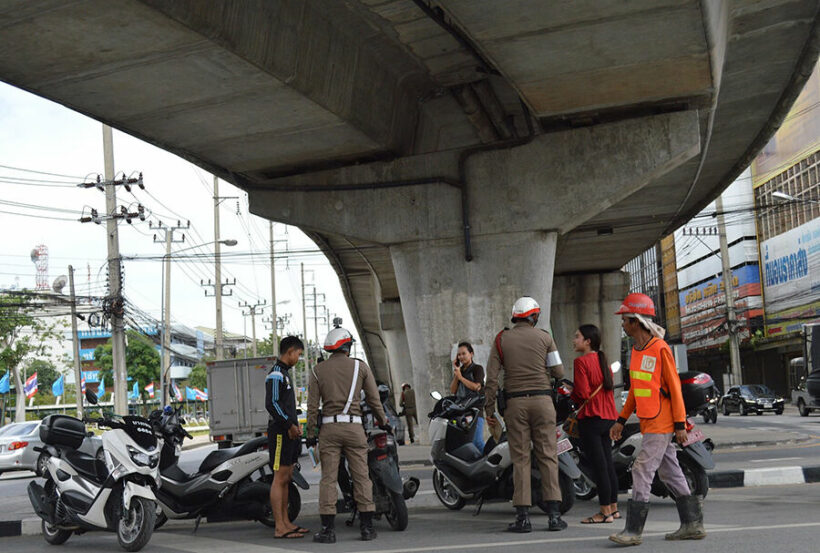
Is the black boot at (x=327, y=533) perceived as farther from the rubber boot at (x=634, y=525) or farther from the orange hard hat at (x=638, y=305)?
the orange hard hat at (x=638, y=305)

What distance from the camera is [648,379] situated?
6621mm

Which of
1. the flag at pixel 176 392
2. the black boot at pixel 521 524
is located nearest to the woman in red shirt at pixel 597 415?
the black boot at pixel 521 524

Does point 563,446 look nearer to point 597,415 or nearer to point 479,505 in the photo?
point 597,415

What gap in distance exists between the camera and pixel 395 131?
50.6ft

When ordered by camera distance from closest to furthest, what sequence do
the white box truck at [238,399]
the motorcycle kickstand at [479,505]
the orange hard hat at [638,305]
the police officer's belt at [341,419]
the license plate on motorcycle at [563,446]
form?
the orange hard hat at [638,305]
the police officer's belt at [341,419]
the license plate on motorcycle at [563,446]
the motorcycle kickstand at [479,505]
the white box truck at [238,399]

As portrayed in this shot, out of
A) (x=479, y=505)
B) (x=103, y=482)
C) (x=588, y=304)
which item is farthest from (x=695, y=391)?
(x=588, y=304)

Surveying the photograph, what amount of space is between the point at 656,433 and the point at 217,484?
386 centimetres

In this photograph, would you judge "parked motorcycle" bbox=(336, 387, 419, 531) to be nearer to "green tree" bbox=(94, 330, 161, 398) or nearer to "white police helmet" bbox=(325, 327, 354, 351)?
"white police helmet" bbox=(325, 327, 354, 351)

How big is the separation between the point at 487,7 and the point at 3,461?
56.8 feet

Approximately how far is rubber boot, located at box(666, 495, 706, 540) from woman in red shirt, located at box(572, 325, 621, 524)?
123cm

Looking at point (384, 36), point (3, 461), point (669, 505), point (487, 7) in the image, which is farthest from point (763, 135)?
point (3, 461)

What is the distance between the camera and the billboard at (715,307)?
5816 centimetres

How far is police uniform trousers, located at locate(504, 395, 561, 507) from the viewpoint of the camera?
753 cm

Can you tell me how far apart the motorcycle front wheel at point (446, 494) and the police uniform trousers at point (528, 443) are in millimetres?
1712
